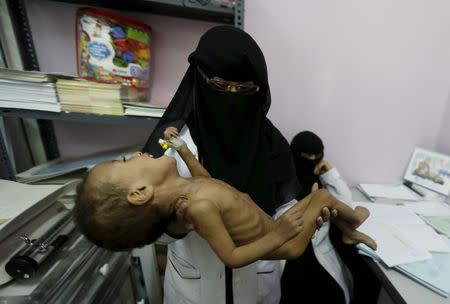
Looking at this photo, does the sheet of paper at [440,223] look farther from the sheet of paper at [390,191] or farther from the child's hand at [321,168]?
the child's hand at [321,168]

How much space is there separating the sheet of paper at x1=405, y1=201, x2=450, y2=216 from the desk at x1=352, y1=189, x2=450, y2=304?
0.52m

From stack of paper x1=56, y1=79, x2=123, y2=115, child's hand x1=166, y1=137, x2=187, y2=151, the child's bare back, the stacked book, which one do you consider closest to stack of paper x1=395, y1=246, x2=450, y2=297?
the child's bare back

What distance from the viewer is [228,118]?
2.73 ft

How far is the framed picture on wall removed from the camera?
1341 millimetres

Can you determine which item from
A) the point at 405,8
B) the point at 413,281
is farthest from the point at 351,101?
the point at 413,281

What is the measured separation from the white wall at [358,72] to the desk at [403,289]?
70cm

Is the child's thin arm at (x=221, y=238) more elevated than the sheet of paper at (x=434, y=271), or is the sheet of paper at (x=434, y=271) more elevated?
the child's thin arm at (x=221, y=238)

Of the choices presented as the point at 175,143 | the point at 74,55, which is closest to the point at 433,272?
the point at 175,143

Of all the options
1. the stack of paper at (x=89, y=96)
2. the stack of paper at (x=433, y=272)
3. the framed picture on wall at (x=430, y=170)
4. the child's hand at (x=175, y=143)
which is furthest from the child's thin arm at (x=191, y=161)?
the framed picture on wall at (x=430, y=170)

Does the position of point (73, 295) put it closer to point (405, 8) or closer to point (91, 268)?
point (91, 268)

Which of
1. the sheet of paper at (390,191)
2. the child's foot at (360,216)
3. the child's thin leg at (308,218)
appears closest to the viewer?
the child's thin leg at (308,218)

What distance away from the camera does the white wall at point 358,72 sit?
1.19m

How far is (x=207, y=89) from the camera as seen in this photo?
83 centimetres

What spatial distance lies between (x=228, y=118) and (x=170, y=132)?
0.69 ft
